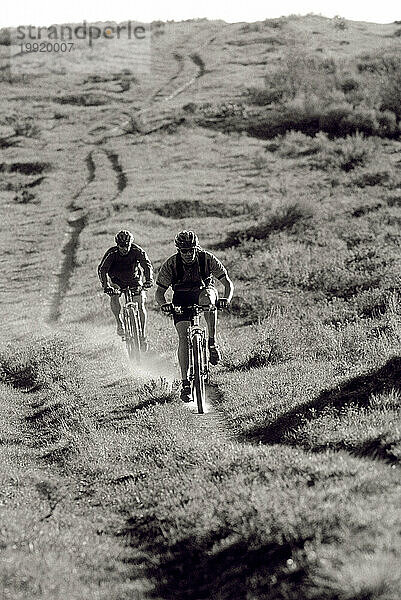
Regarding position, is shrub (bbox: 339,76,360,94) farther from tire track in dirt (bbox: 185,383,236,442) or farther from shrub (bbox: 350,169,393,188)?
tire track in dirt (bbox: 185,383,236,442)

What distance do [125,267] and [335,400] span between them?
6.63m

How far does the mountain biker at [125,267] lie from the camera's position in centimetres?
1456

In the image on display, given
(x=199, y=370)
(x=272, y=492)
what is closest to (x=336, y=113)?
(x=199, y=370)

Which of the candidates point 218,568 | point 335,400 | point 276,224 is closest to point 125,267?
point 335,400

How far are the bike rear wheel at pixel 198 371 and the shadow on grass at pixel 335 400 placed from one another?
4.95 feet

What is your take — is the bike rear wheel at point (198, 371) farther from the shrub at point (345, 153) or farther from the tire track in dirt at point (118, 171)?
the shrub at point (345, 153)

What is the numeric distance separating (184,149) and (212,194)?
40.5ft

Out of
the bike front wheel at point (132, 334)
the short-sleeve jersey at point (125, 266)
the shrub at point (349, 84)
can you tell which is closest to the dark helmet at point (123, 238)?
the short-sleeve jersey at point (125, 266)

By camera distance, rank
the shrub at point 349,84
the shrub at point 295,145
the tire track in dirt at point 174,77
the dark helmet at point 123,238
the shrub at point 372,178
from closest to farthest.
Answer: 1. the dark helmet at point 123,238
2. the shrub at point 372,178
3. the shrub at point 295,145
4. the shrub at point 349,84
5. the tire track in dirt at point 174,77

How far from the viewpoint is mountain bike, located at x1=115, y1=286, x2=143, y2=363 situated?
15.1m

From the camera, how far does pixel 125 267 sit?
1491 cm

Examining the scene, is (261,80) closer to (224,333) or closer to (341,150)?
(341,150)

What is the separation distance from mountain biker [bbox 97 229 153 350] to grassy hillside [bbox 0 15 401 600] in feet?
5.66

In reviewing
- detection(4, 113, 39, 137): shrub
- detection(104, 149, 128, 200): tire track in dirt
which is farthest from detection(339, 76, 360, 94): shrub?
detection(4, 113, 39, 137): shrub
